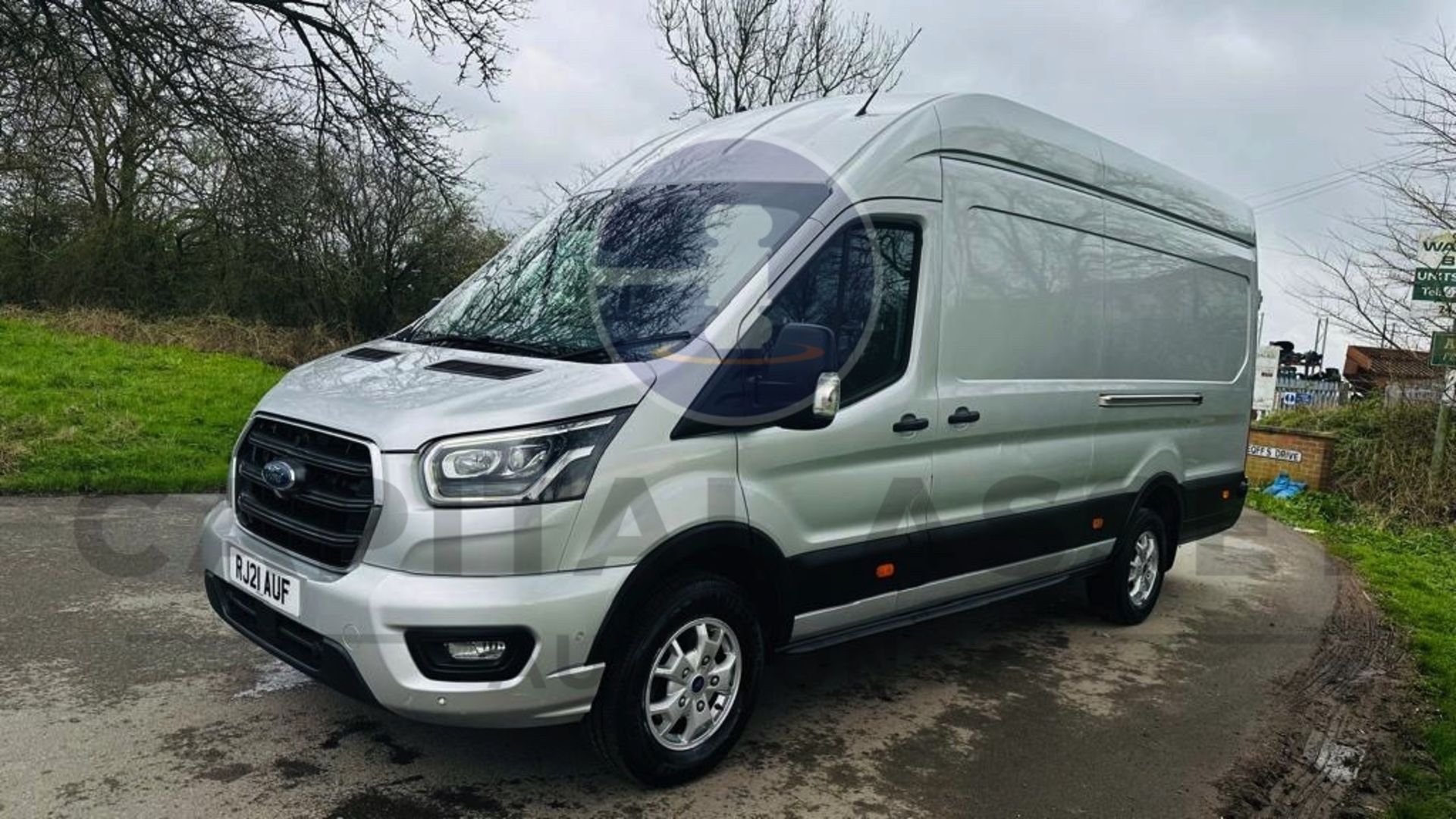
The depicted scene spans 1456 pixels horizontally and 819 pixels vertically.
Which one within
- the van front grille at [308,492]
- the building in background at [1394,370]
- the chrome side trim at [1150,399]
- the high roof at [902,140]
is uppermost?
the high roof at [902,140]

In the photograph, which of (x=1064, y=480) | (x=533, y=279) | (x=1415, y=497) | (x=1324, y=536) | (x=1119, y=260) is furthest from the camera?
(x=1415, y=497)

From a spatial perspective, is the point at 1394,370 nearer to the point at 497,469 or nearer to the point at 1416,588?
the point at 1416,588

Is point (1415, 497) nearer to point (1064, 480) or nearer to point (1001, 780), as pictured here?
point (1064, 480)

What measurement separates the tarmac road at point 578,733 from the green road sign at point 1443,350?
691 centimetres

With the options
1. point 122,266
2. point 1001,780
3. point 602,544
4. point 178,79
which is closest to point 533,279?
point 602,544

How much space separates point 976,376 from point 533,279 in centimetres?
200

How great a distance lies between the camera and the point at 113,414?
9344mm

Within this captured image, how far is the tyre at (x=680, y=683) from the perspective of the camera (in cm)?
312

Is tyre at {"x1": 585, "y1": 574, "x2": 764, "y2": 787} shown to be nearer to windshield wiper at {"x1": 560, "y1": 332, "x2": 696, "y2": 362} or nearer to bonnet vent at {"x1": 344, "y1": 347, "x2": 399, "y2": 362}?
windshield wiper at {"x1": 560, "y1": 332, "x2": 696, "y2": 362}

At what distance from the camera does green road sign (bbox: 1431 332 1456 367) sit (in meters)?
10.6

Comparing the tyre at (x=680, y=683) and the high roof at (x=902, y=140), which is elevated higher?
the high roof at (x=902, y=140)

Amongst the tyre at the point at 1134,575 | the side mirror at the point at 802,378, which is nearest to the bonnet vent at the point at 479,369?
Answer: the side mirror at the point at 802,378

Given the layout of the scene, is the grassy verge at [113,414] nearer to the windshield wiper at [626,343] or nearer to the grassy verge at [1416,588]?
the windshield wiper at [626,343]

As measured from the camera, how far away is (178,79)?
34.1ft
